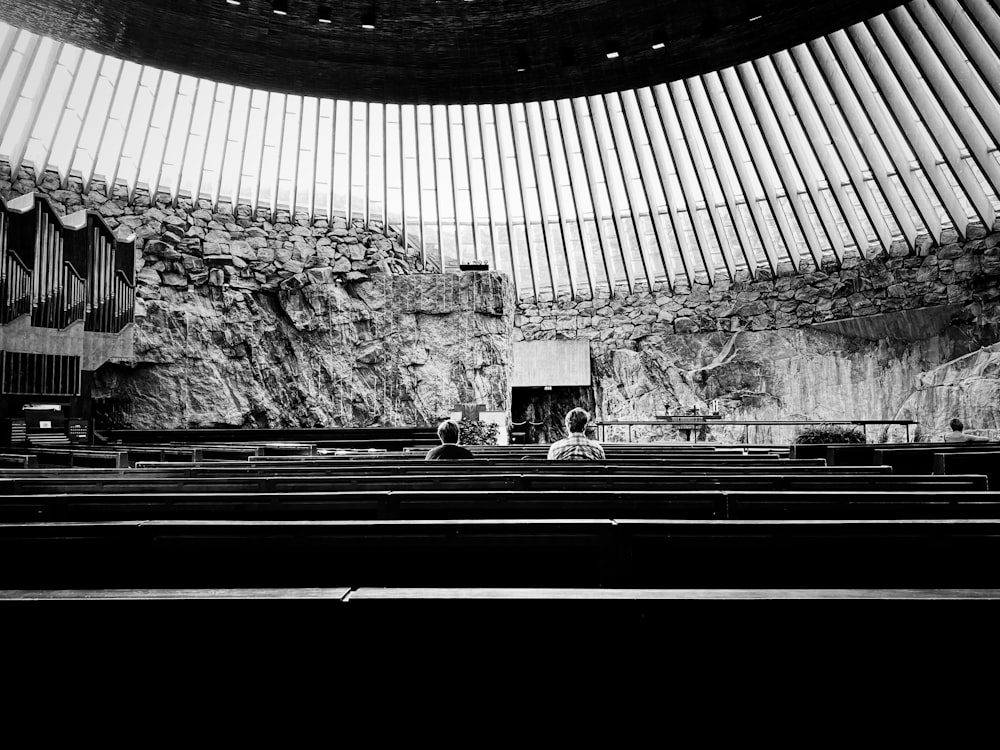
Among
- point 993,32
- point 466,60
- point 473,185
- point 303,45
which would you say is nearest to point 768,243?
point 993,32

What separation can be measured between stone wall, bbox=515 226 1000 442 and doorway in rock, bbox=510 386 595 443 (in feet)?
1.58

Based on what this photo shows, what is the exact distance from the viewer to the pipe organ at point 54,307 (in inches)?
346

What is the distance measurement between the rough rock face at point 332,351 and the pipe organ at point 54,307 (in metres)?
1.82

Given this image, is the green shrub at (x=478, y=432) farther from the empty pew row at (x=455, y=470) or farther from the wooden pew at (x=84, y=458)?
the empty pew row at (x=455, y=470)

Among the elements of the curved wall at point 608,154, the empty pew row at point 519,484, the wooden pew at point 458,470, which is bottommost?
the wooden pew at point 458,470

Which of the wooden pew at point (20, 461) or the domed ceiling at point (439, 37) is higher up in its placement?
the domed ceiling at point (439, 37)

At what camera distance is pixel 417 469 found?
3.52m

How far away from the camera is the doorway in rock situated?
50.5ft
